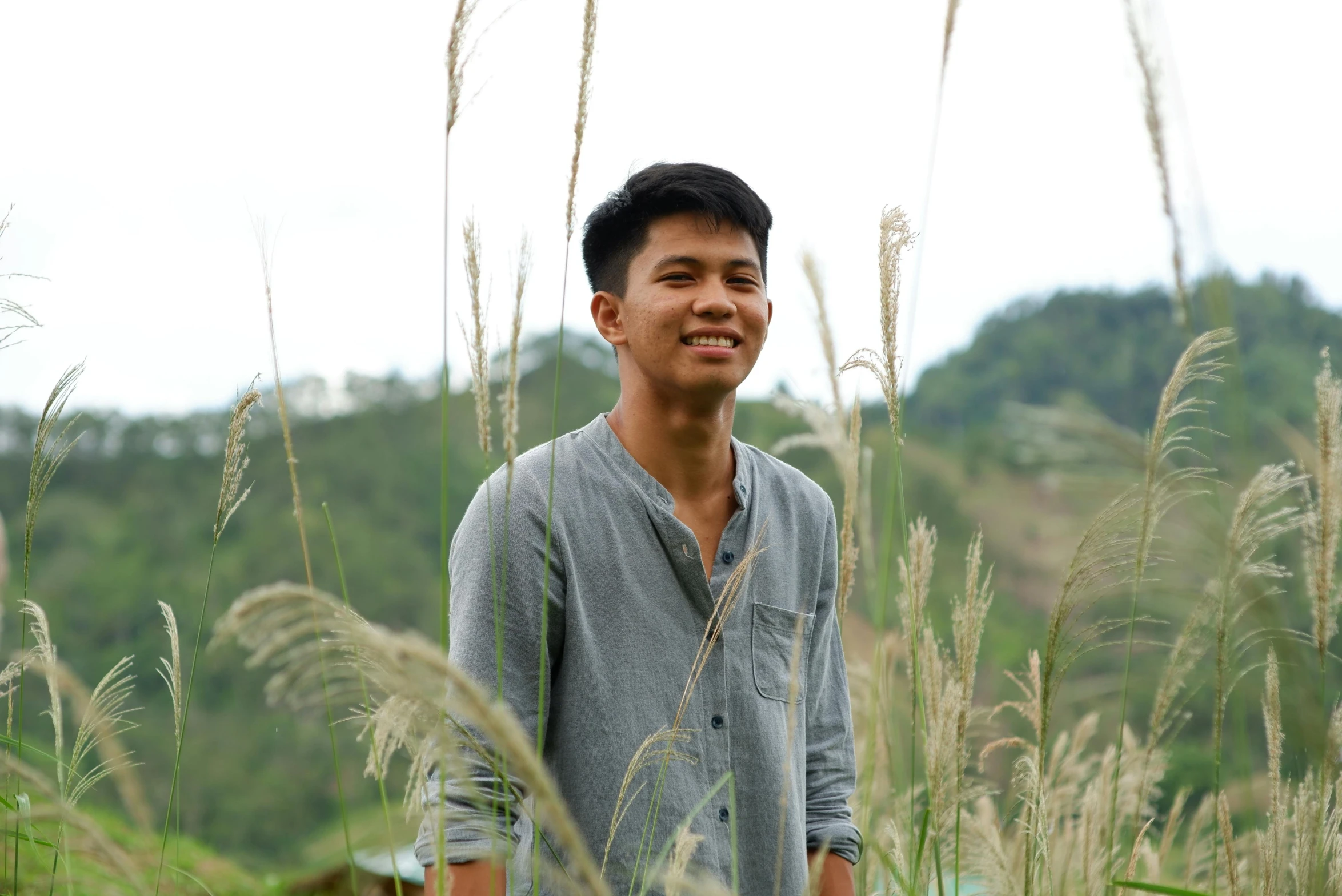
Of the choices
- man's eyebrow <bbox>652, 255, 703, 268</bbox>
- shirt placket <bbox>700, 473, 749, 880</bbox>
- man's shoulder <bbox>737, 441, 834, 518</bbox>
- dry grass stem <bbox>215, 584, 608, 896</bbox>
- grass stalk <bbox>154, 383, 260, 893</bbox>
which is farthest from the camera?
man's shoulder <bbox>737, 441, 834, 518</bbox>

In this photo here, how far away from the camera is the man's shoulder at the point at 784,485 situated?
1982 millimetres

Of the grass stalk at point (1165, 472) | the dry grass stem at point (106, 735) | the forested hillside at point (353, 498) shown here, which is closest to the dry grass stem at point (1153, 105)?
the grass stalk at point (1165, 472)

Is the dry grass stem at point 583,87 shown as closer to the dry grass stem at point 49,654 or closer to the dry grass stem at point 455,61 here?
the dry grass stem at point 455,61

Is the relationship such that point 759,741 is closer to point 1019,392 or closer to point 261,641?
point 261,641

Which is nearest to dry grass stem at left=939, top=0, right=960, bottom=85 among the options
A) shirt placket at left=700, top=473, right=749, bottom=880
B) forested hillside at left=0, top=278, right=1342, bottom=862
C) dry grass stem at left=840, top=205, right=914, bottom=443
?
dry grass stem at left=840, top=205, right=914, bottom=443

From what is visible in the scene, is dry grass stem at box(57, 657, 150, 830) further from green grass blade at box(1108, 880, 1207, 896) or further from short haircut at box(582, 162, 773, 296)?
short haircut at box(582, 162, 773, 296)

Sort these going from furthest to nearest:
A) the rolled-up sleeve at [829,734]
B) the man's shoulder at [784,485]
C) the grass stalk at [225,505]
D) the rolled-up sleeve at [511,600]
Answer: the man's shoulder at [784,485], the rolled-up sleeve at [829,734], the rolled-up sleeve at [511,600], the grass stalk at [225,505]

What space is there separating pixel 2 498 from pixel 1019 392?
40.2 metres

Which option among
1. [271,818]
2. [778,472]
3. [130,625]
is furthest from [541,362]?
[778,472]

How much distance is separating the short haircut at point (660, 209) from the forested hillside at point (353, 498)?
3020 cm

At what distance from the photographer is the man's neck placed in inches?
71.2

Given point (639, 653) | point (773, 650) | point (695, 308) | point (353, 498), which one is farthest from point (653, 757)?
point (353, 498)

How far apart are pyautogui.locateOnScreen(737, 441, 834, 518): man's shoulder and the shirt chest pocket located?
23 centimetres

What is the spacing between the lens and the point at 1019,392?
A: 43844 mm
